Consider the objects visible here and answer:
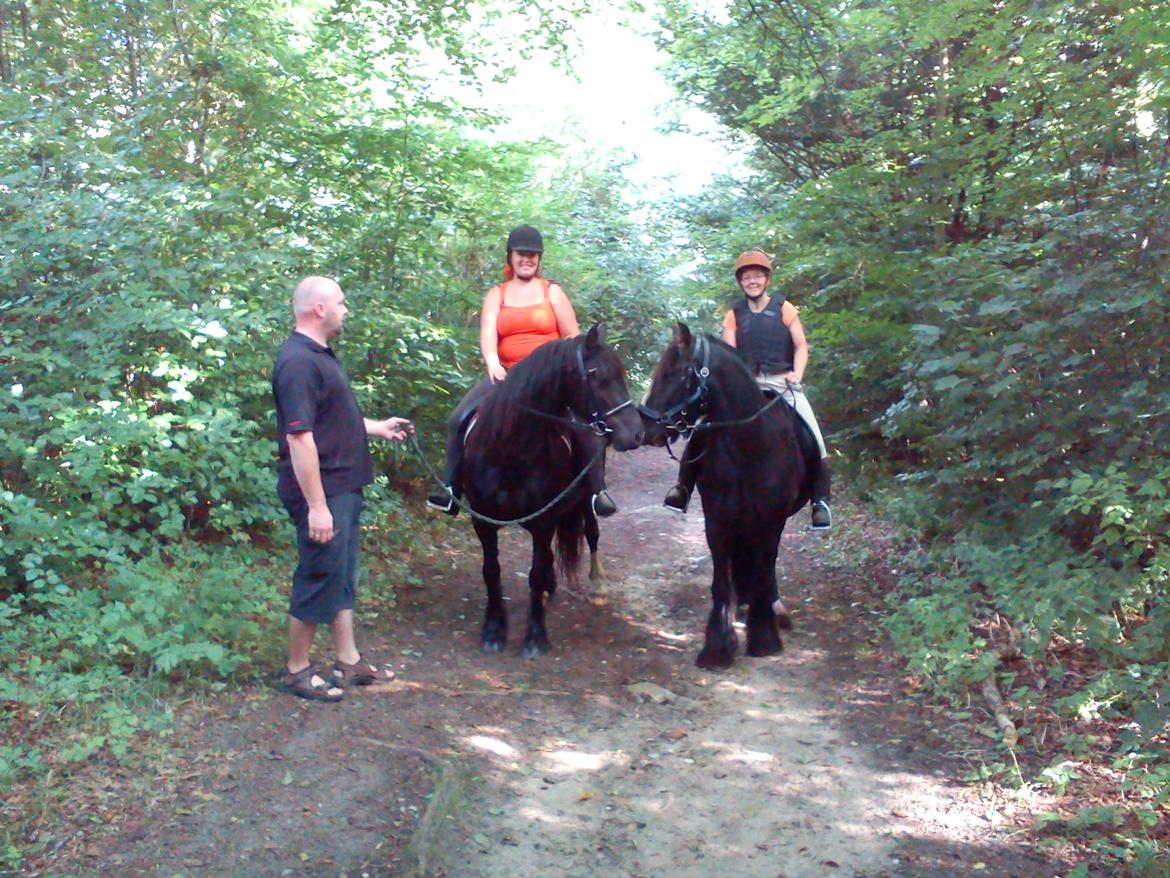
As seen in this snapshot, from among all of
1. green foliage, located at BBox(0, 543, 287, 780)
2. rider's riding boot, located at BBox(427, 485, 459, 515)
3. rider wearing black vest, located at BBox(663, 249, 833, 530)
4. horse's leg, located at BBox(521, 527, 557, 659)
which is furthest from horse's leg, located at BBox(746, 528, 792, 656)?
green foliage, located at BBox(0, 543, 287, 780)

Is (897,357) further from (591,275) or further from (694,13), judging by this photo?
(591,275)

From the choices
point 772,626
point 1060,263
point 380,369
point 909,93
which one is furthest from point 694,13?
point 772,626

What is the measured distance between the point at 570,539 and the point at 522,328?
1.71 meters

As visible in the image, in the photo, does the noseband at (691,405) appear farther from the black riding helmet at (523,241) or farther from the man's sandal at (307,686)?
the man's sandal at (307,686)

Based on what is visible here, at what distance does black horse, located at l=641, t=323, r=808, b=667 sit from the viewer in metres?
6.31

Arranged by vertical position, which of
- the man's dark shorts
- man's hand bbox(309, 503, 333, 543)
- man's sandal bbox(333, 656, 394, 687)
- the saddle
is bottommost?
man's sandal bbox(333, 656, 394, 687)

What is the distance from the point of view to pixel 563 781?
4.84 meters

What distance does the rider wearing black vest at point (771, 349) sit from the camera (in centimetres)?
712

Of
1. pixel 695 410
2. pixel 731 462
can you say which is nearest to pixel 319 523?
pixel 695 410

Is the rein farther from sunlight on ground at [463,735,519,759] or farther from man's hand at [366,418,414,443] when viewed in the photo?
sunlight on ground at [463,735,519,759]

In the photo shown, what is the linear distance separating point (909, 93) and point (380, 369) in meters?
7.96

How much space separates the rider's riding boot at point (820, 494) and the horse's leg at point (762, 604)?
0.48 meters

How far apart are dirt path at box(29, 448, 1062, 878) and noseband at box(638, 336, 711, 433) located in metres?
1.67

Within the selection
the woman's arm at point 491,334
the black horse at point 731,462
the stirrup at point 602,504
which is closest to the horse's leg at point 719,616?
the black horse at point 731,462
